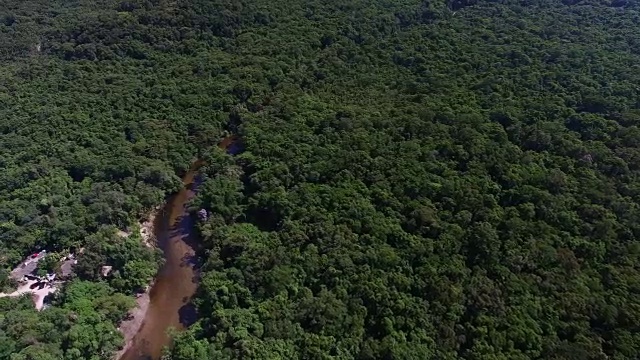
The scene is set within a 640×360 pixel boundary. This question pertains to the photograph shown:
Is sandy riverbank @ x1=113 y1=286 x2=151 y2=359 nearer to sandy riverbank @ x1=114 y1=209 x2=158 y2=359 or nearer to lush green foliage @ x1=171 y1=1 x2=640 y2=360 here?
sandy riverbank @ x1=114 y1=209 x2=158 y2=359

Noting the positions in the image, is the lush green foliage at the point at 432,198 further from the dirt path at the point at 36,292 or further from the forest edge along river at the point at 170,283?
the dirt path at the point at 36,292

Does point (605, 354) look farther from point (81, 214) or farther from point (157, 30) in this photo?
point (157, 30)

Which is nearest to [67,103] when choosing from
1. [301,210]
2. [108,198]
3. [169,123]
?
[169,123]

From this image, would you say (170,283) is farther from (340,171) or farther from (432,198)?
(432,198)

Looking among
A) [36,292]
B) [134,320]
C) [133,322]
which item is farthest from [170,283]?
[36,292]

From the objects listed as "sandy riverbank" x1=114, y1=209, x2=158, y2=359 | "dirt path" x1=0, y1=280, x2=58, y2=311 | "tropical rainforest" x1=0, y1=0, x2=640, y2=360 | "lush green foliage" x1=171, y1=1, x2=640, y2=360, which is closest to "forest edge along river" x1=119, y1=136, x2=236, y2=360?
"sandy riverbank" x1=114, y1=209, x2=158, y2=359
